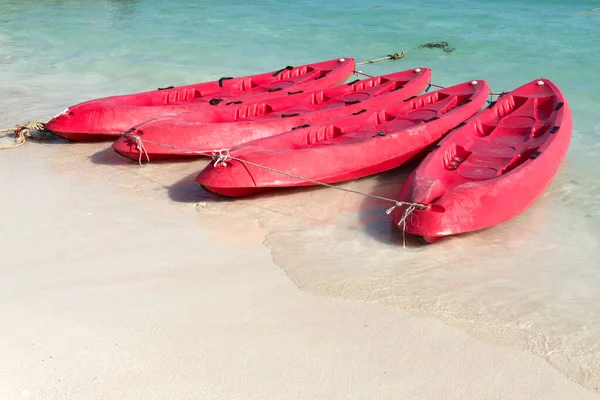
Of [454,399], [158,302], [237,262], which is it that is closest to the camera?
[454,399]

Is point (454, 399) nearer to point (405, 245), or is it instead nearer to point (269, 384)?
point (269, 384)

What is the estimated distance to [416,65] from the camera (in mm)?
10492

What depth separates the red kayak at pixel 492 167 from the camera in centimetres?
429

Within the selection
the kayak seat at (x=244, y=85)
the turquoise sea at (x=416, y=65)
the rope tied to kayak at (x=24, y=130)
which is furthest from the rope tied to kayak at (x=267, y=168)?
the kayak seat at (x=244, y=85)

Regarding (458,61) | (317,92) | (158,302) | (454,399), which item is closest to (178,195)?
(158,302)

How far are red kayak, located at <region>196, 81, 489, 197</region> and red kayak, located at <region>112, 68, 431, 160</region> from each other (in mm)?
247

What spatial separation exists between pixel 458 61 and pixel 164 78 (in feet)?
15.9

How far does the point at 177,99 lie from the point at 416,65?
502cm

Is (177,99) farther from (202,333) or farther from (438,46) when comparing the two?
(438,46)

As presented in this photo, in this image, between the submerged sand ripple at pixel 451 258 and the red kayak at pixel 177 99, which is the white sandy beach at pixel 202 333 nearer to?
the submerged sand ripple at pixel 451 258

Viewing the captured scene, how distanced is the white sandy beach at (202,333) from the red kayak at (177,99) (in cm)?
176

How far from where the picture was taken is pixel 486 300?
12.4ft

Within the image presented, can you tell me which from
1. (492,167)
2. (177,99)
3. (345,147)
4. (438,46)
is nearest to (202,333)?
(345,147)

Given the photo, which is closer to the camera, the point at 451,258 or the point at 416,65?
the point at 451,258
